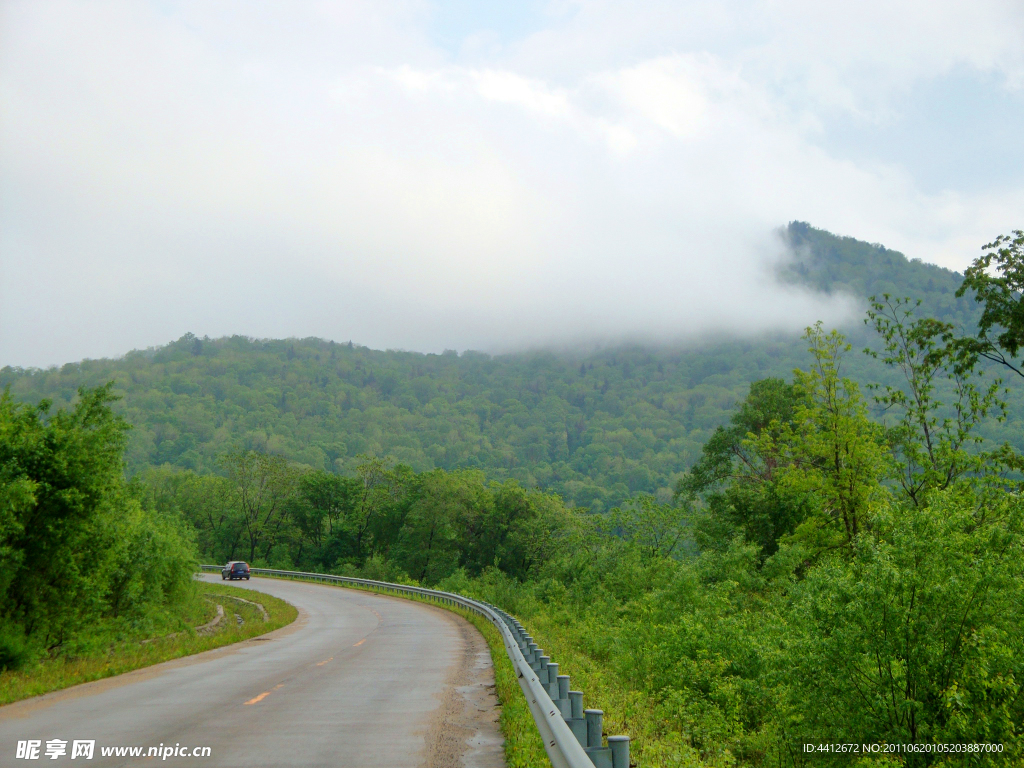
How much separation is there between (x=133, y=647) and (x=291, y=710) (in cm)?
1303

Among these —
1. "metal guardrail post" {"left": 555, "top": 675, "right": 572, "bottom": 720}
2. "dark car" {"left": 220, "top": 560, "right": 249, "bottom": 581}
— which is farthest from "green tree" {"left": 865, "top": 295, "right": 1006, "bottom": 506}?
"dark car" {"left": 220, "top": 560, "right": 249, "bottom": 581}

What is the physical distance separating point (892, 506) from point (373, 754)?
10.7 m

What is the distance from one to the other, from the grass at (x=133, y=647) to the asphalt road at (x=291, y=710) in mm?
463

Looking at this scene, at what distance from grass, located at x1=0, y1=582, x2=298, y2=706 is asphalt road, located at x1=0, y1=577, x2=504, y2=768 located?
46 cm

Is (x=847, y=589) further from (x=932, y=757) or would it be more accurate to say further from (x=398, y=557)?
(x=398, y=557)

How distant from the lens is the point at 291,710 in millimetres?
10969

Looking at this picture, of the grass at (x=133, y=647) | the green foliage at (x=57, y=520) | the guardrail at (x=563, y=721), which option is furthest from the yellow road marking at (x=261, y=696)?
the green foliage at (x=57, y=520)

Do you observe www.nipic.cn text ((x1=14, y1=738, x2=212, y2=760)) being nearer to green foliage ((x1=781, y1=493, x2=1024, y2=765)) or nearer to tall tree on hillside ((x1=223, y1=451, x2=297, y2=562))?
green foliage ((x1=781, y1=493, x2=1024, y2=765))

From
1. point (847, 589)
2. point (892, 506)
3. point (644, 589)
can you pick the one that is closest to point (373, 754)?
point (847, 589)

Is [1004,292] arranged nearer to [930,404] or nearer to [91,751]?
[930,404]

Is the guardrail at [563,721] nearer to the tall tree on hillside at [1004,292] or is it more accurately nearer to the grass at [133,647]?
the grass at [133,647]

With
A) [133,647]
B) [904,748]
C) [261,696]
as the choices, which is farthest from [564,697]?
[133,647]

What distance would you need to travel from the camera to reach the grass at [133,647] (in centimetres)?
1382

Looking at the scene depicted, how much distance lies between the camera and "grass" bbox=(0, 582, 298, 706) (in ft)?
45.3
